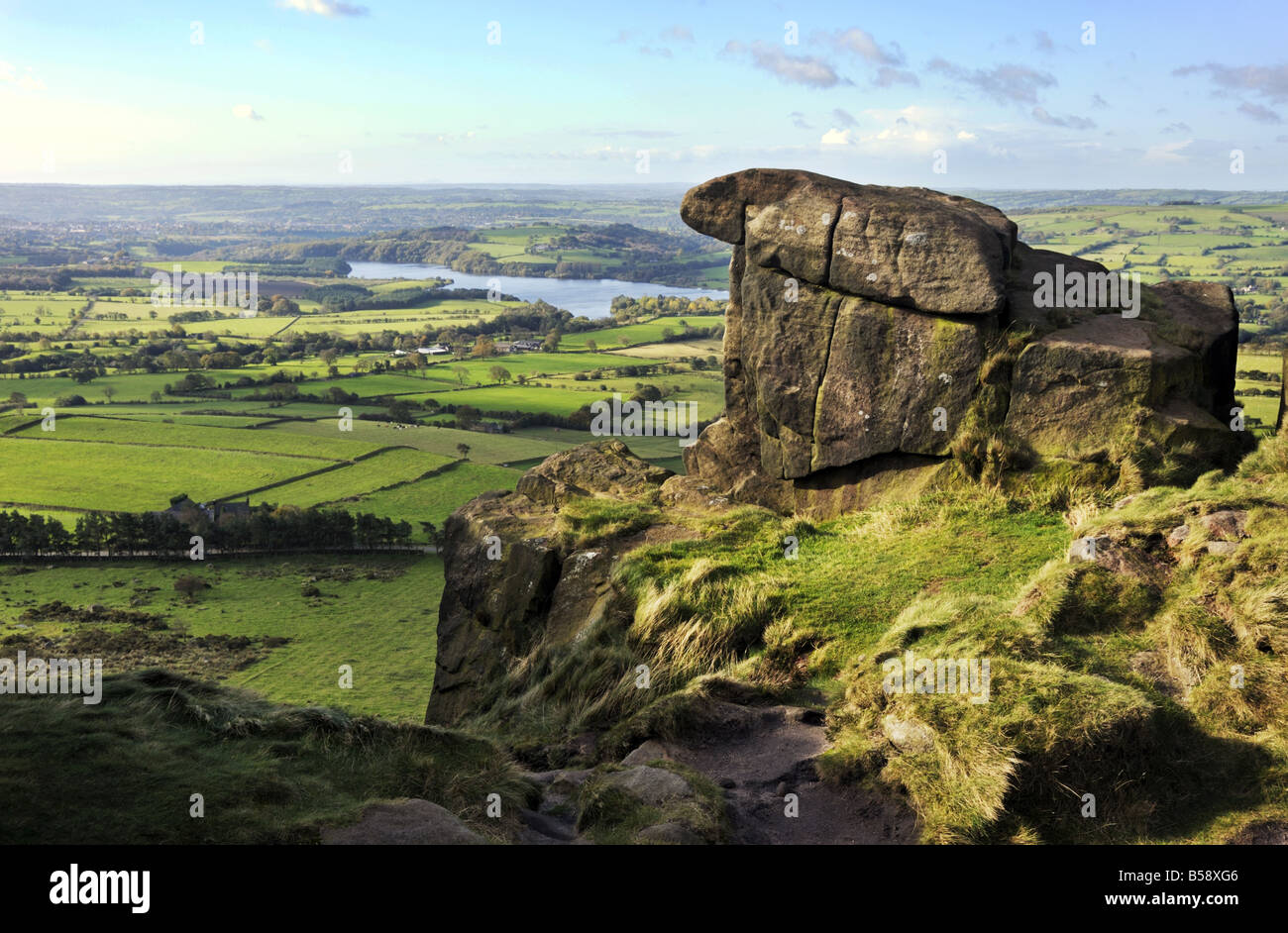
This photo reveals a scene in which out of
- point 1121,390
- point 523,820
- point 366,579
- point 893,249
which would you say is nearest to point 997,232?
point 893,249

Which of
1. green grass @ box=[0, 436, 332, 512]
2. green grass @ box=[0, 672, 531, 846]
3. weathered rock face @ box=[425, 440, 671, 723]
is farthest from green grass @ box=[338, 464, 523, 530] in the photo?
green grass @ box=[0, 672, 531, 846]

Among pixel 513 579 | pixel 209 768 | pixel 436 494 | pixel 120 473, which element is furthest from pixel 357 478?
pixel 209 768

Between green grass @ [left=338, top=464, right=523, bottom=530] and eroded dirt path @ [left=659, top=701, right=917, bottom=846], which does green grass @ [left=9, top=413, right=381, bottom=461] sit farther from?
eroded dirt path @ [left=659, top=701, right=917, bottom=846]

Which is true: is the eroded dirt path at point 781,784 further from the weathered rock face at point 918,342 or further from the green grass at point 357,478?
the green grass at point 357,478

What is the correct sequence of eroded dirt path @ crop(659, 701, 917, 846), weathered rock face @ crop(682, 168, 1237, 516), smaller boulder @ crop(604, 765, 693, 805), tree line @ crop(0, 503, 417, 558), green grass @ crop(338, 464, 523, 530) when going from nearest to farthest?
eroded dirt path @ crop(659, 701, 917, 846) < smaller boulder @ crop(604, 765, 693, 805) < weathered rock face @ crop(682, 168, 1237, 516) < tree line @ crop(0, 503, 417, 558) < green grass @ crop(338, 464, 523, 530)

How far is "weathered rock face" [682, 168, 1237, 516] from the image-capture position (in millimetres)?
15695

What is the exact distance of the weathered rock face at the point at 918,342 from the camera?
51.5ft

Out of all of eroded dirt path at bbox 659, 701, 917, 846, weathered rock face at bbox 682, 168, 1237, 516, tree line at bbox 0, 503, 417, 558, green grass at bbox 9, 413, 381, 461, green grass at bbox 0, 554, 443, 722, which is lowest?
green grass at bbox 0, 554, 443, 722

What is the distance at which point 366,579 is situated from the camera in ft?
183

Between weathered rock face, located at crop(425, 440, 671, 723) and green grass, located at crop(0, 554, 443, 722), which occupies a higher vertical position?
weathered rock face, located at crop(425, 440, 671, 723)

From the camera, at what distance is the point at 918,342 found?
1666cm

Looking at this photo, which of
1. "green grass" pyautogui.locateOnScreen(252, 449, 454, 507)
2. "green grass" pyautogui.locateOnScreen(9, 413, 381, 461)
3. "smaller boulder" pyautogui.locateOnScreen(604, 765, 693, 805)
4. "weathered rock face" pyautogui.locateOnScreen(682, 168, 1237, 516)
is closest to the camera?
"smaller boulder" pyautogui.locateOnScreen(604, 765, 693, 805)

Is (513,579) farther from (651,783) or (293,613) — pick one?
(293,613)

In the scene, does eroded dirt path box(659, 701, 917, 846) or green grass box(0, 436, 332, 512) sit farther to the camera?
green grass box(0, 436, 332, 512)
